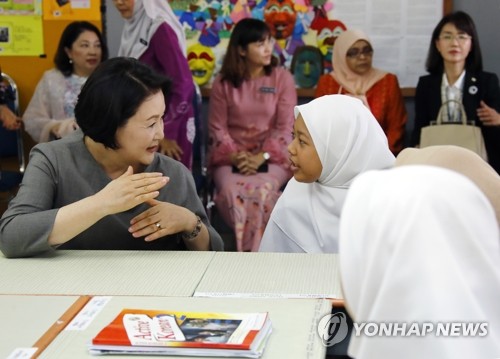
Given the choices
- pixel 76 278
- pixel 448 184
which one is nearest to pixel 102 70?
pixel 76 278

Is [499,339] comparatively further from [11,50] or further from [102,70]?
[11,50]

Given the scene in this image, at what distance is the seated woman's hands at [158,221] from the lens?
236 centimetres

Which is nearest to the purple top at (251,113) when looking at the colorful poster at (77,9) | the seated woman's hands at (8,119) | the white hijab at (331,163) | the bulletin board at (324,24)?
the bulletin board at (324,24)

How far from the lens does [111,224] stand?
2.45 m

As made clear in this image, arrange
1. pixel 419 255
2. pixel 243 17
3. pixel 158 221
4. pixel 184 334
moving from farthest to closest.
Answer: pixel 243 17 < pixel 158 221 < pixel 184 334 < pixel 419 255

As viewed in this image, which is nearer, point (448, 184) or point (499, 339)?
point (448, 184)

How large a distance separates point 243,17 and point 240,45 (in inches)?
15.5

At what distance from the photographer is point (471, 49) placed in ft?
14.3

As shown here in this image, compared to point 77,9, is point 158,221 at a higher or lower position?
lower

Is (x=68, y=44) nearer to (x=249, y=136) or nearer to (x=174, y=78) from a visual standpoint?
(x=174, y=78)

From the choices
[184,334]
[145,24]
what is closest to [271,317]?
[184,334]

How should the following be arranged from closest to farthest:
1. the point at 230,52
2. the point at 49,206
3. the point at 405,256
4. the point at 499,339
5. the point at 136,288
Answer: the point at 405,256
the point at 499,339
the point at 136,288
the point at 49,206
the point at 230,52

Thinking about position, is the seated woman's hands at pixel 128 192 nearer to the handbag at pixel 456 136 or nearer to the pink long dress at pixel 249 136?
the pink long dress at pixel 249 136

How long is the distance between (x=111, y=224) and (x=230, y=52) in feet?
7.44
